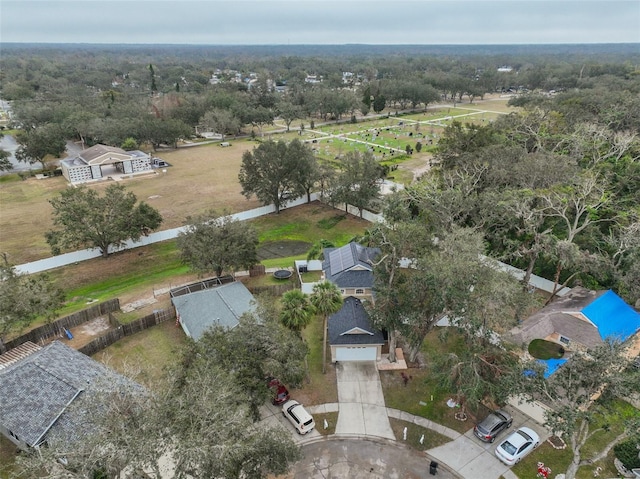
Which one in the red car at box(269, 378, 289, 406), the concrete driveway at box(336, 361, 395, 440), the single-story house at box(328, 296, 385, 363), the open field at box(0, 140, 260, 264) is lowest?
the open field at box(0, 140, 260, 264)

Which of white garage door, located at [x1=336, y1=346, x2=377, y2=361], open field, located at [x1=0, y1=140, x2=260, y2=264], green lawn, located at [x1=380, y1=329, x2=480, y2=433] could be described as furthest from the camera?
open field, located at [x1=0, y1=140, x2=260, y2=264]

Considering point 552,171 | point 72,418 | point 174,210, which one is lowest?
point 174,210

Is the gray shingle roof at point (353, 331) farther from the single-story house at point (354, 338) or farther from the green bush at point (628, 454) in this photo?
the green bush at point (628, 454)

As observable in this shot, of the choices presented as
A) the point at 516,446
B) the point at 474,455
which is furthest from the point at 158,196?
the point at 516,446

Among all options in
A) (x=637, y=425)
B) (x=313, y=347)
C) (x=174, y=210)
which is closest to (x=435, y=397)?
(x=313, y=347)

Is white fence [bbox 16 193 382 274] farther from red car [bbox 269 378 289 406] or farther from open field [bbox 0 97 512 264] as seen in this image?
red car [bbox 269 378 289 406]

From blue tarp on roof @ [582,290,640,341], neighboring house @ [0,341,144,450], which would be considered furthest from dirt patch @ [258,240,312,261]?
blue tarp on roof @ [582,290,640,341]

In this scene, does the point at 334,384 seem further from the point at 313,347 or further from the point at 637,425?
the point at 637,425
